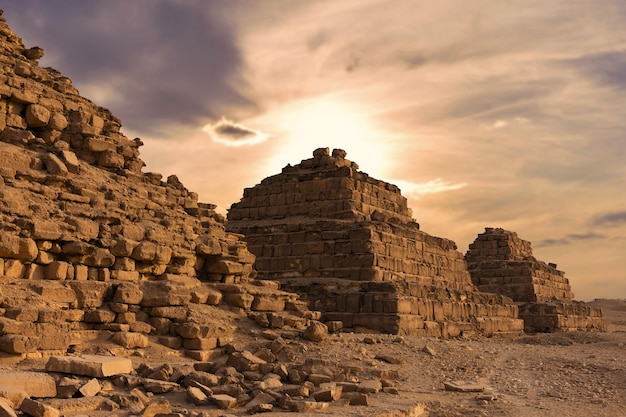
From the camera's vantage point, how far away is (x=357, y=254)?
22.8m

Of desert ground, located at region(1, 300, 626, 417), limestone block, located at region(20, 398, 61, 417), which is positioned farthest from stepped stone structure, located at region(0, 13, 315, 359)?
limestone block, located at region(20, 398, 61, 417)

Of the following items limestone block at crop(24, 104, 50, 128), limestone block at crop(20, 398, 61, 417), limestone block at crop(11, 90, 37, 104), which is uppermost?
limestone block at crop(11, 90, 37, 104)

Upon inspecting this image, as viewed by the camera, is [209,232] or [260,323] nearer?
[260,323]

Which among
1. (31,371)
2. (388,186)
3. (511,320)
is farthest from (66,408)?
(511,320)

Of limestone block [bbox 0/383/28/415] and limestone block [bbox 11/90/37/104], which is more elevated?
limestone block [bbox 11/90/37/104]

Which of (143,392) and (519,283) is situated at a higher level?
(519,283)

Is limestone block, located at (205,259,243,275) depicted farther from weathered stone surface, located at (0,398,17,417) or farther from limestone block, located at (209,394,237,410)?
weathered stone surface, located at (0,398,17,417)

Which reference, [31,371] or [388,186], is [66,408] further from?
[388,186]

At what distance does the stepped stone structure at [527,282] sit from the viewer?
111 ft

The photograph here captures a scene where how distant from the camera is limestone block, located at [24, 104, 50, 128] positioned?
14.4 meters

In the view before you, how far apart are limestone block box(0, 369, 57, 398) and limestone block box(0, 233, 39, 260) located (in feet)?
10.4

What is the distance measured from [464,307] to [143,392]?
17364mm

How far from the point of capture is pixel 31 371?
8.65m

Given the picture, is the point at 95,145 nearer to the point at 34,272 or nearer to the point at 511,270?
the point at 34,272
